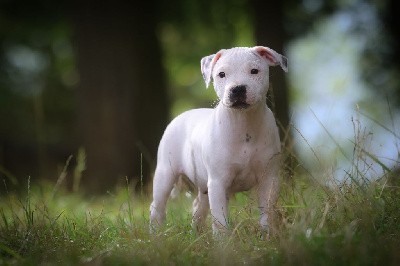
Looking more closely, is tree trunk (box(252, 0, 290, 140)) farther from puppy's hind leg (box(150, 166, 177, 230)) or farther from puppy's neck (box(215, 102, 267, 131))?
puppy's neck (box(215, 102, 267, 131))

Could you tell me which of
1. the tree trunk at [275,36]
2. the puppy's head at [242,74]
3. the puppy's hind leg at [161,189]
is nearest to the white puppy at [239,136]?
the puppy's head at [242,74]

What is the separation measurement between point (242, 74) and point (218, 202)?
3.09 feet

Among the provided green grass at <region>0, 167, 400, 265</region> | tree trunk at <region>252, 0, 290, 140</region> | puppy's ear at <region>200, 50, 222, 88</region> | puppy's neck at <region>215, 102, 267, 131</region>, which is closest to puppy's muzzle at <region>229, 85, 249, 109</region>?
puppy's neck at <region>215, 102, 267, 131</region>

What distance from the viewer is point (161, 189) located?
17.9 feet

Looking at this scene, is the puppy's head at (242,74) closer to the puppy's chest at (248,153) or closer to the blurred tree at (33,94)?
the puppy's chest at (248,153)

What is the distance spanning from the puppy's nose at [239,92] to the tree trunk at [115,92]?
6968 millimetres

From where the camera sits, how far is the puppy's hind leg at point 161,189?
5.47 metres

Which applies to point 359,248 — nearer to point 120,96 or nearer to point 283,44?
point 283,44

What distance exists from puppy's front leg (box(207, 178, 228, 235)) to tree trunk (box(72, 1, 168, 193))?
6647 millimetres

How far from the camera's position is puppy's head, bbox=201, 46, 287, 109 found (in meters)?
4.51

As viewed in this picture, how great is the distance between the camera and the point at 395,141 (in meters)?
5.03

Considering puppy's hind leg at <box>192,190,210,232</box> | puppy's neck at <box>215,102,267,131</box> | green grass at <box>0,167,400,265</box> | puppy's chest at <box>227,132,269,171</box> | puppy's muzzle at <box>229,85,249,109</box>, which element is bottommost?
puppy's hind leg at <box>192,190,210,232</box>

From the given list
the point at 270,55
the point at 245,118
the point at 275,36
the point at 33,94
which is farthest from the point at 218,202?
the point at 33,94

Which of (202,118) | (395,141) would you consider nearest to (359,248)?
(395,141)
